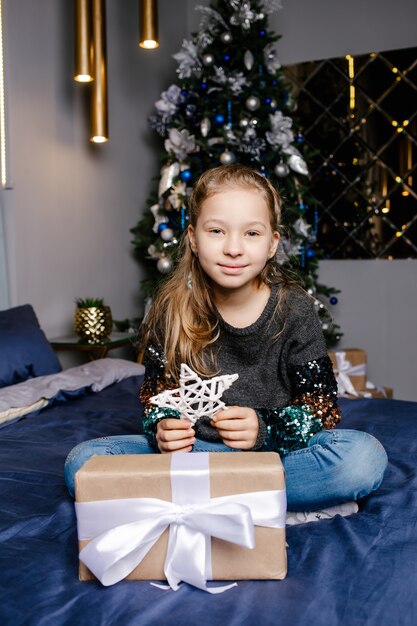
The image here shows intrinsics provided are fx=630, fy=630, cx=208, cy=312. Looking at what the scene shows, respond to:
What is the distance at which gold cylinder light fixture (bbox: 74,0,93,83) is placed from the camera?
2.63 m

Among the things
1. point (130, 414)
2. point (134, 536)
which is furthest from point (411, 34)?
point (134, 536)

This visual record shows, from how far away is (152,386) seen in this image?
1.37m

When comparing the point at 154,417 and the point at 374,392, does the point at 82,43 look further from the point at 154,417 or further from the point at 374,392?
the point at 374,392

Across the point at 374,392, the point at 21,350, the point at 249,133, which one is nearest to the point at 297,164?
the point at 249,133

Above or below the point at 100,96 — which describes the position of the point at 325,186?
below

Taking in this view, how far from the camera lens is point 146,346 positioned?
1.41 metres

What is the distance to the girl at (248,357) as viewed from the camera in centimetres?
117

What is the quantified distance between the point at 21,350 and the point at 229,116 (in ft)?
5.57

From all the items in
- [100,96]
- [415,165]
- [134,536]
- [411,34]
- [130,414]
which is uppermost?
[411,34]

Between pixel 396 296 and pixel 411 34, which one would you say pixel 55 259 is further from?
pixel 411 34

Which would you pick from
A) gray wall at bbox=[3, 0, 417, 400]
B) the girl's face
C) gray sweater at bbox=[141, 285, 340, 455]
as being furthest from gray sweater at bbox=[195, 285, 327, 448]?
gray wall at bbox=[3, 0, 417, 400]

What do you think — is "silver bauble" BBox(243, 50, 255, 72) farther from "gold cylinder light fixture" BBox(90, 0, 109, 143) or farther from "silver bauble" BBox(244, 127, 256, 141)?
"gold cylinder light fixture" BBox(90, 0, 109, 143)

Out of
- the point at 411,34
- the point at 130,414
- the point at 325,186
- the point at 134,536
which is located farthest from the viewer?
the point at 325,186

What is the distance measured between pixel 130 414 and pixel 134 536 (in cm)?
106
